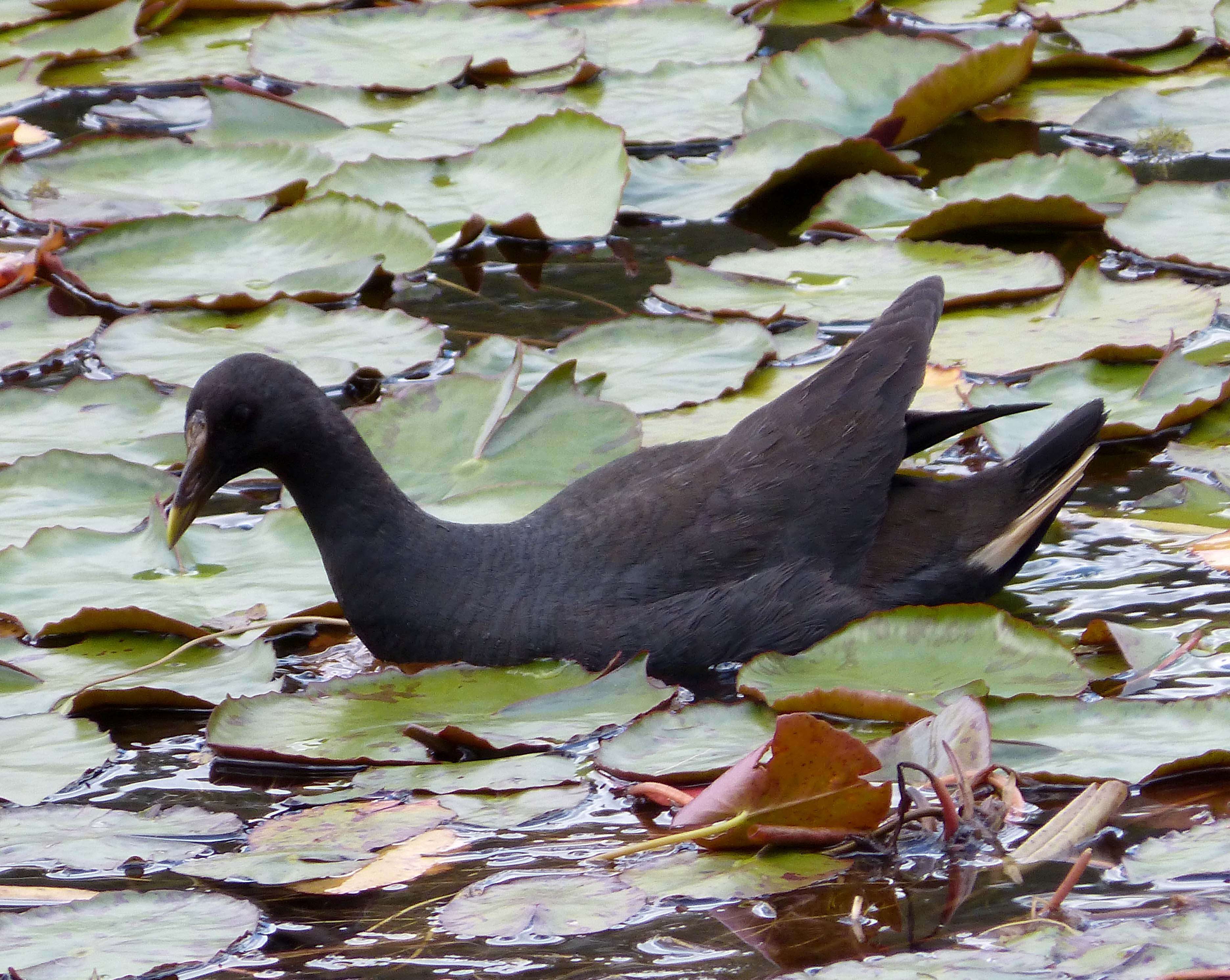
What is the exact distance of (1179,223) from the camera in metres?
3.94

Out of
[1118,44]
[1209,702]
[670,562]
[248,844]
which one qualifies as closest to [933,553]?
[670,562]

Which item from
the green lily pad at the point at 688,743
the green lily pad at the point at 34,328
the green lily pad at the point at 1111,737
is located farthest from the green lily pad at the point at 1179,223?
the green lily pad at the point at 34,328

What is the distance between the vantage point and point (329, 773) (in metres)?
2.52

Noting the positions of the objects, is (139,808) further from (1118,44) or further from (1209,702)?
(1118,44)

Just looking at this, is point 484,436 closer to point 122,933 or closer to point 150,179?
point 122,933

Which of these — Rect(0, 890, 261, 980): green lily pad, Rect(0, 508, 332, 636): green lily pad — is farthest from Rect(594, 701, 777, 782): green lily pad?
Rect(0, 508, 332, 636): green lily pad

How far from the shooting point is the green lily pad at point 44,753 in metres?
2.40

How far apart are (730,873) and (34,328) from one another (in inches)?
98.7

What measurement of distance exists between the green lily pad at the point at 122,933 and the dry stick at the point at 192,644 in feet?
2.00

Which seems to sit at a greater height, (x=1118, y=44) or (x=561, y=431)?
(x=1118, y=44)

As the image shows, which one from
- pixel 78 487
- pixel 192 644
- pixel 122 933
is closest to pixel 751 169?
pixel 78 487

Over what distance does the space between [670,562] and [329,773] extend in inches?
25.4

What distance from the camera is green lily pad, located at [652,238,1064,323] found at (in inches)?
148

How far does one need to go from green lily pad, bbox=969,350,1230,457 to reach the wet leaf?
131cm
